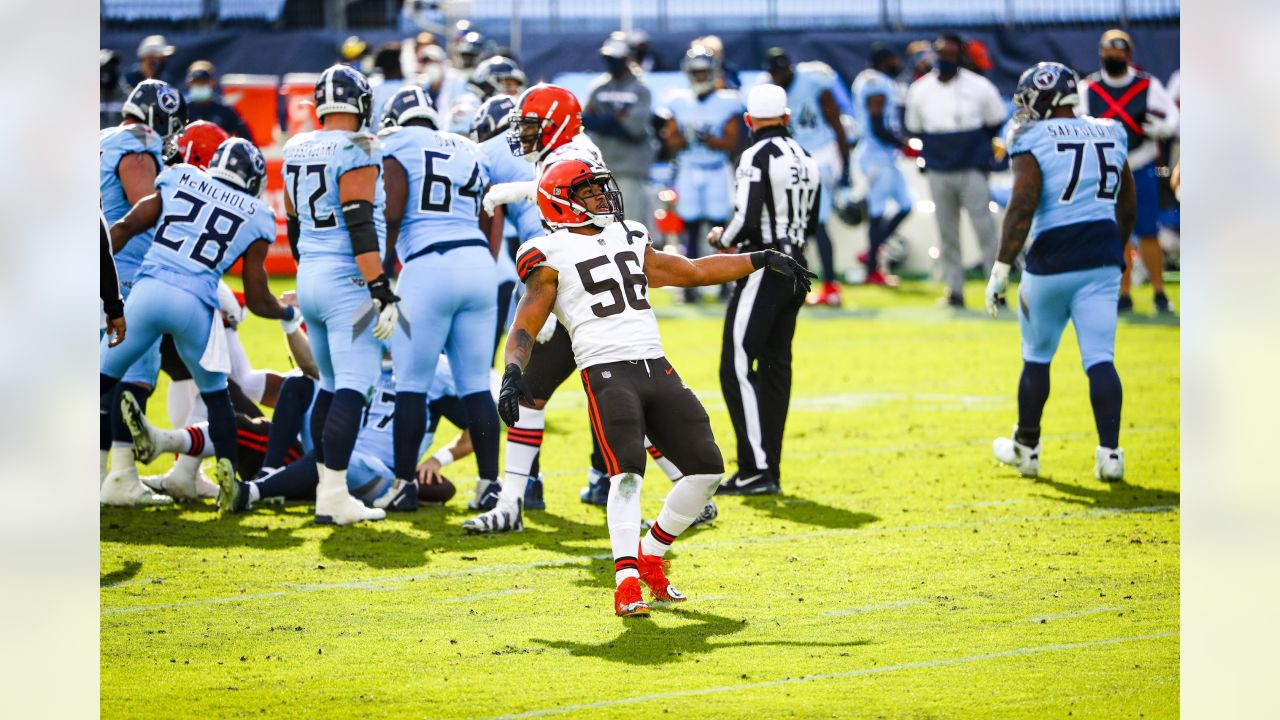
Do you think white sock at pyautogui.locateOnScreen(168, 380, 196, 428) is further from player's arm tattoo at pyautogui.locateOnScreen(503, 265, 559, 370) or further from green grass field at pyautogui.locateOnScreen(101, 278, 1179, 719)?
player's arm tattoo at pyautogui.locateOnScreen(503, 265, 559, 370)

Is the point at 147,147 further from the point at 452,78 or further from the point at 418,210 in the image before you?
the point at 452,78

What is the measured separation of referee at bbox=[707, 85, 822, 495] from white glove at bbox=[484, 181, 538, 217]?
139 centimetres

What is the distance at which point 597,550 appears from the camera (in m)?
7.31

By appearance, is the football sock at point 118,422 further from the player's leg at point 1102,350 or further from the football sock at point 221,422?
the player's leg at point 1102,350

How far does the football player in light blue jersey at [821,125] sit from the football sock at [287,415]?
885 centimetres

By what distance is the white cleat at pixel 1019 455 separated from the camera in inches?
358

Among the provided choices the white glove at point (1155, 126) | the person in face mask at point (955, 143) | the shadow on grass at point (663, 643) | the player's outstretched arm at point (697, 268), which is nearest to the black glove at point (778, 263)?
the player's outstretched arm at point (697, 268)

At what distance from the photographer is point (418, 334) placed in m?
7.92

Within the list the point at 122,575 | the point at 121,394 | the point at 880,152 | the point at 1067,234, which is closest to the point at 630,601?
the point at 122,575

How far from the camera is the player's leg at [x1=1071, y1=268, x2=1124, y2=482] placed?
341 inches

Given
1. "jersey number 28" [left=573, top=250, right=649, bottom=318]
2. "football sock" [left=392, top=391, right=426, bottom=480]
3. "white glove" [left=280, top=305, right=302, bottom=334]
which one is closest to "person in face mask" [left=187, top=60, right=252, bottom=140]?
"white glove" [left=280, top=305, right=302, bottom=334]

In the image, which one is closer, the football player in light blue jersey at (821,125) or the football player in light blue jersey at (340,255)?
the football player in light blue jersey at (340,255)
